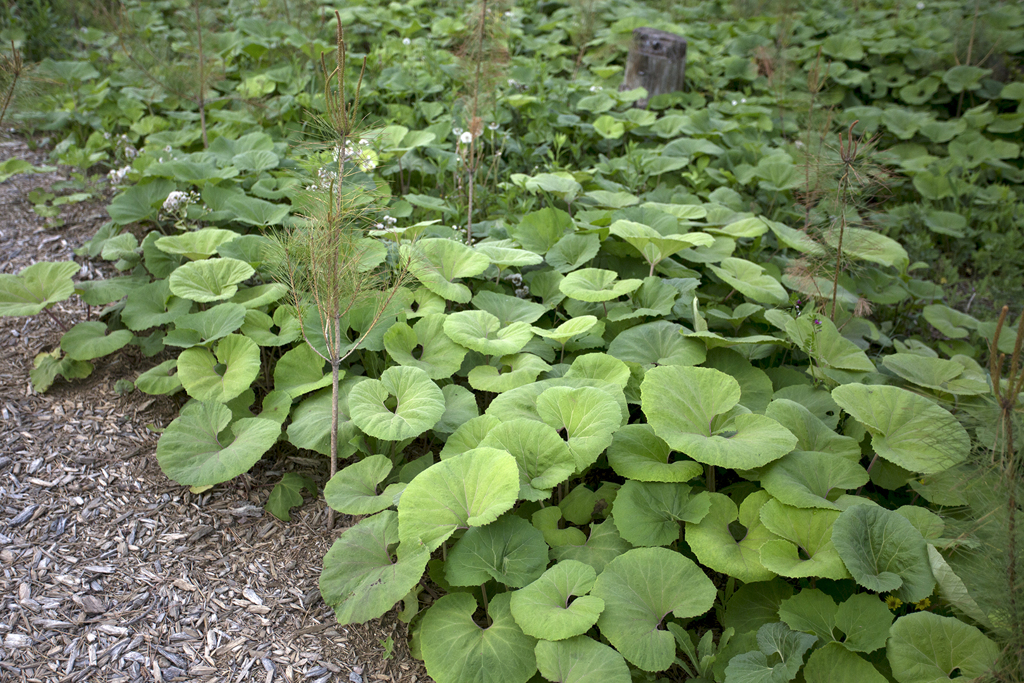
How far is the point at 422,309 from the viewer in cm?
241

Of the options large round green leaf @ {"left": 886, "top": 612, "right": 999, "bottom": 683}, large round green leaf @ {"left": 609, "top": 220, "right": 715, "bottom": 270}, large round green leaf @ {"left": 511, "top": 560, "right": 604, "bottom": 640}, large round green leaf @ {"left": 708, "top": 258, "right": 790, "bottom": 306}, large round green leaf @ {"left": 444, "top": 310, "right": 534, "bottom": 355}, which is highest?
large round green leaf @ {"left": 609, "top": 220, "right": 715, "bottom": 270}

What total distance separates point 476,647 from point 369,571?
0.34 metres

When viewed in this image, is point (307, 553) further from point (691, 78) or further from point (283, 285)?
point (691, 78)

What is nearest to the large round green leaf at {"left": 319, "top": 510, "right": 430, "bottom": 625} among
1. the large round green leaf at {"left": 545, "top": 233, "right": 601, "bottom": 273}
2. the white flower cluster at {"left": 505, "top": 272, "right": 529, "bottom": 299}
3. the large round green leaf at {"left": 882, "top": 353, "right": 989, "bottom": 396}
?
the white flower cluster at {"left": 505, "top": 272, "right": 529, "bottom": 299}

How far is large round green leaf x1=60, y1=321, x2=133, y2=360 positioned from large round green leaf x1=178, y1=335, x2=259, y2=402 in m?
0.34

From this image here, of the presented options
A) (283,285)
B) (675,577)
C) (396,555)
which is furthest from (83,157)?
(675,577)

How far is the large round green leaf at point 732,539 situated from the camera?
1562mm

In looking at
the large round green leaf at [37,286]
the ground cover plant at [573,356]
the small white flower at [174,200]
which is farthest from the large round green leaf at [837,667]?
the small white flower at [174,200]

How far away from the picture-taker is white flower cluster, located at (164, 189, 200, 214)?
2838 mm

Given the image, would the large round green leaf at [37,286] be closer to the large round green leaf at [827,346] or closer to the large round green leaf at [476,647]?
the large round green leaf at [476,647]

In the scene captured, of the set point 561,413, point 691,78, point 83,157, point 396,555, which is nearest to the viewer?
point 396,555

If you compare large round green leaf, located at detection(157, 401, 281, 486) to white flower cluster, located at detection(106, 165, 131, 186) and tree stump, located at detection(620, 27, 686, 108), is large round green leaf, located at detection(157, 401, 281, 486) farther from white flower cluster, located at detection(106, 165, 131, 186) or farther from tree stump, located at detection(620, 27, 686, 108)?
tree stump, located at detection(620, 27, 686, 108)

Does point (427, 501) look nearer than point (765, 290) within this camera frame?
Yes

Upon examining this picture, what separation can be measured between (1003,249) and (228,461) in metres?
4.28
